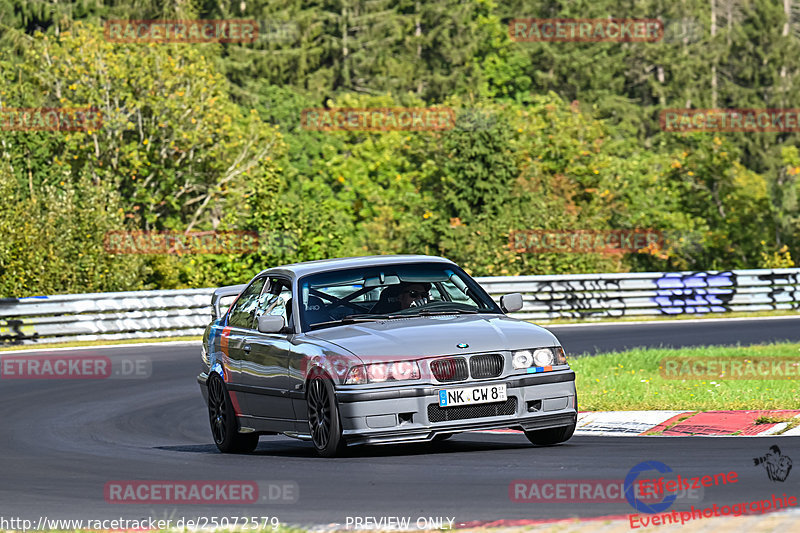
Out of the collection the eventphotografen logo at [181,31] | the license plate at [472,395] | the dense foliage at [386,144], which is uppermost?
the license plate at [472,395]

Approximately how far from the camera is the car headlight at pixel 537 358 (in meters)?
10.4

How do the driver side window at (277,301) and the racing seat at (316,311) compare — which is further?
the driver side window at (277,301)

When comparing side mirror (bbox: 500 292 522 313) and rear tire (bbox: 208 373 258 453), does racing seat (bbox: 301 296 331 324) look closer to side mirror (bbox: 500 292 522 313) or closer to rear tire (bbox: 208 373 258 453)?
rear tire (bbox: 208 373 258 453)

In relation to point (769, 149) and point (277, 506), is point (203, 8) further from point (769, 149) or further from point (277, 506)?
point (277, 506)

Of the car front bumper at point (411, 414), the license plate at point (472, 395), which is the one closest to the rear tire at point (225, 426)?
the car front bumper at point (411, 414)

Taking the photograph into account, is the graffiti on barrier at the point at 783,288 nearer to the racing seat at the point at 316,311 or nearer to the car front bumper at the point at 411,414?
the racing seat at the point at 316,311

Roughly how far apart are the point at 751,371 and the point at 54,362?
11431 millimetres

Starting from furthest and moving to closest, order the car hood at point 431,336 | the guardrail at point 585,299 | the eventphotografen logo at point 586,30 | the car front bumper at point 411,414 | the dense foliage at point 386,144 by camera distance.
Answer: the eventphotografen logo at point 586,30 < the dense foliage at point 386,144 < the guardrail at point 585,299 < the car hood at point 431,336 < the car front bumper at point 411,414

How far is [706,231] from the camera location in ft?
177

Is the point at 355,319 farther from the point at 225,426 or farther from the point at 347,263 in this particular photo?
the point at 225,426

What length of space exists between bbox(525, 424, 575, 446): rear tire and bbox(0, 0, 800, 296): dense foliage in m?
20.9

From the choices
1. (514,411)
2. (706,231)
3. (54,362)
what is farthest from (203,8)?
(514,411)

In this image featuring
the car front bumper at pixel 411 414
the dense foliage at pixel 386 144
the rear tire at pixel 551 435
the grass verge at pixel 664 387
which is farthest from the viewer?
the dense foliage at pixel 386 144

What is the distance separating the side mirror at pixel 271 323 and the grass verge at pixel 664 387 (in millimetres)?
4216
